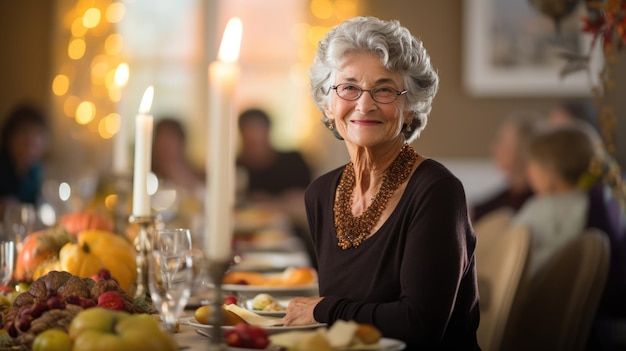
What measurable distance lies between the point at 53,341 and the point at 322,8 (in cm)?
656

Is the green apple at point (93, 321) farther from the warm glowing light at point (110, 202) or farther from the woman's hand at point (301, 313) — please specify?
the warm glowing light at point (110, 202)

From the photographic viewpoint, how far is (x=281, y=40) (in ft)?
25.8

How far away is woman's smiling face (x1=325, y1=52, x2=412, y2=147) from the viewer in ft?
5.43

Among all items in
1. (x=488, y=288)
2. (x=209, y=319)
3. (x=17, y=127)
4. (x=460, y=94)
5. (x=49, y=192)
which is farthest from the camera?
(x=460, y=94)

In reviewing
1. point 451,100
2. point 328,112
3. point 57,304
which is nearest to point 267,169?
point 451,100

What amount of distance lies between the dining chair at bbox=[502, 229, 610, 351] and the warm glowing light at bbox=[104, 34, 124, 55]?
4.80 meters

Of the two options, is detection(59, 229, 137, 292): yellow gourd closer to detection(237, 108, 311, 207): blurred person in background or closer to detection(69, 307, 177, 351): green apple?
detection(69, 307, 177, 351): green apple

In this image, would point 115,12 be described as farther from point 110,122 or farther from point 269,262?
point 269,262

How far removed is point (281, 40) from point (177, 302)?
6605mm

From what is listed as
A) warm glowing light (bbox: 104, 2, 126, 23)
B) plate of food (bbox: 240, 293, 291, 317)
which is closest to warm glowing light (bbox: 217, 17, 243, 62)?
plate of food (bbox: 240, 293, 291, 317)

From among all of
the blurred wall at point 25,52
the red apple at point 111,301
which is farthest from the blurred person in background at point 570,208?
the blurred wall at point 25,52

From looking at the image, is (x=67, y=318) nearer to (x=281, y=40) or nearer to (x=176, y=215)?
(x=176, y=215)

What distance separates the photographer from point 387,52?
1.63 metres

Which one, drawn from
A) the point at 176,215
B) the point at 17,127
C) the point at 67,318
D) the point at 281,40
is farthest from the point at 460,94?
the point at 67,318
